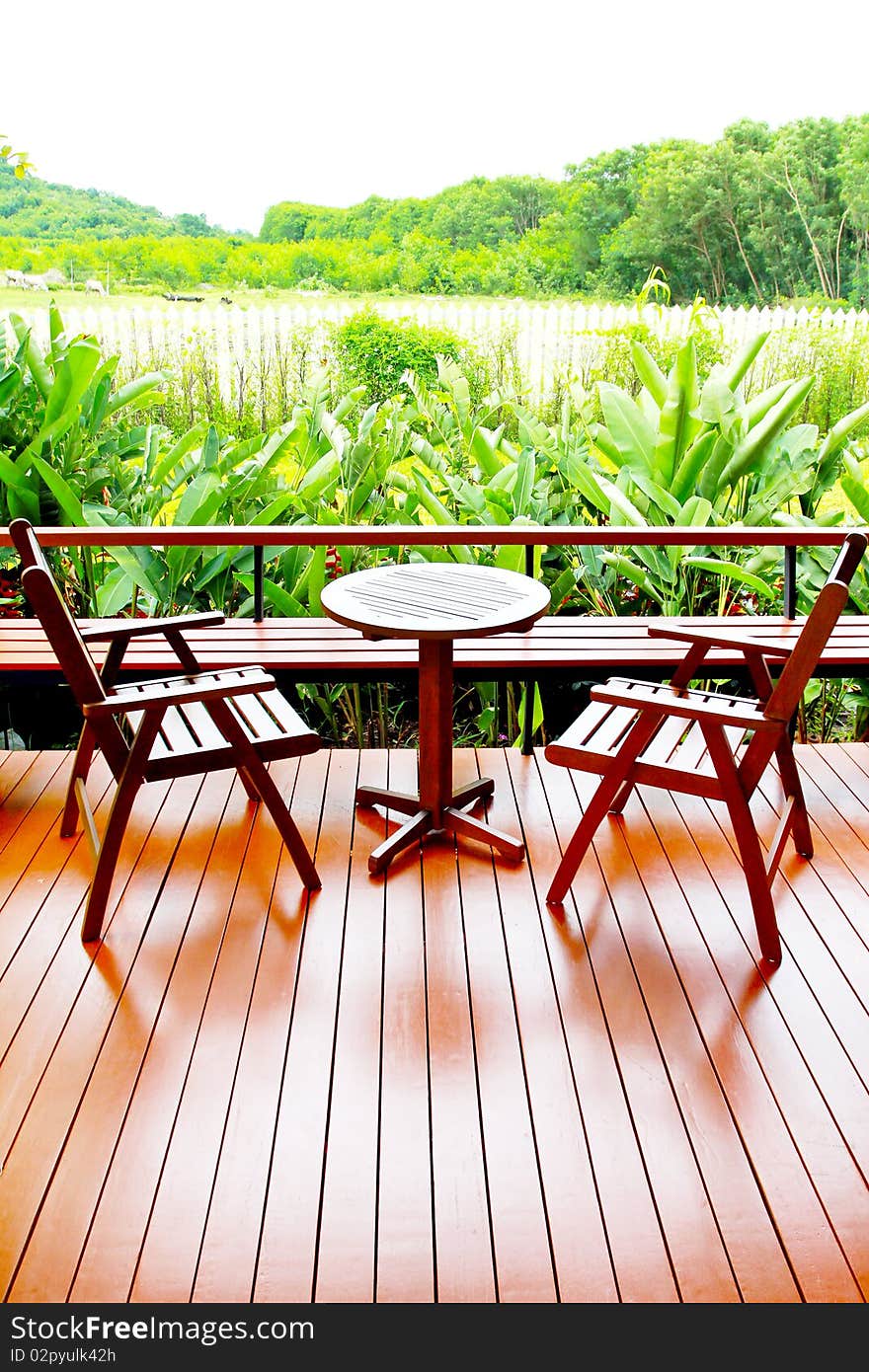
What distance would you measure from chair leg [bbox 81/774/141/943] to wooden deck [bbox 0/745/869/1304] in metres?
0.06

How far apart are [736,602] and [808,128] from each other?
568 inches

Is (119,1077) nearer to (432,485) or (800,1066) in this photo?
(800,1066)

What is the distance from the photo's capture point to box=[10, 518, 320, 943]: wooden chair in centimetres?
230

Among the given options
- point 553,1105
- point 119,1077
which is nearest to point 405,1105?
point 553,1105

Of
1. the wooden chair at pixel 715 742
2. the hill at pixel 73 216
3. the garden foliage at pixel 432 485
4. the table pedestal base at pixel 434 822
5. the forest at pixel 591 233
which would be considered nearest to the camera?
the wooden chair at pixel 715 742

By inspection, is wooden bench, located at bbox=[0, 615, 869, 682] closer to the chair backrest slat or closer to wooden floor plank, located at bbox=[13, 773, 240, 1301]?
wooden floor plank, located at bbox=[13, 773, 240, 1301]

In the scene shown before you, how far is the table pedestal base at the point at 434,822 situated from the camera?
2725mm

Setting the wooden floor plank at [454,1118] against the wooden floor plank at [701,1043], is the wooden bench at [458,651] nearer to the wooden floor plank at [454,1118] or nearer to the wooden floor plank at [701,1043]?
the wooden floor plank at [701,1043]

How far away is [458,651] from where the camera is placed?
3.35 m

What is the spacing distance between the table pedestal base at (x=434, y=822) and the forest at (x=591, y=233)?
13.7m

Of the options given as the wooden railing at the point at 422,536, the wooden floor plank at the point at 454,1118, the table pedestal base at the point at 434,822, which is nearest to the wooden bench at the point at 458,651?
the wooden railing at the point at 422,536

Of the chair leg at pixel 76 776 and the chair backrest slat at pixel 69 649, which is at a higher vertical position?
the chair backrest slat at pixel 69 649

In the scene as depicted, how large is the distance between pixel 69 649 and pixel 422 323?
874cm

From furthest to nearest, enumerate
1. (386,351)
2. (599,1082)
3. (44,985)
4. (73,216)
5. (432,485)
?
(73,216)
(386,351)
(432,485)
(44,985)
(599,1082)
